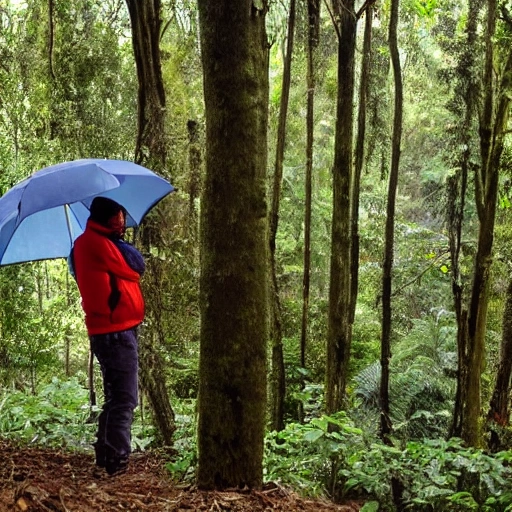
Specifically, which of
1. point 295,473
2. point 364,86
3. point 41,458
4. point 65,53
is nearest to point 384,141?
point 364,86

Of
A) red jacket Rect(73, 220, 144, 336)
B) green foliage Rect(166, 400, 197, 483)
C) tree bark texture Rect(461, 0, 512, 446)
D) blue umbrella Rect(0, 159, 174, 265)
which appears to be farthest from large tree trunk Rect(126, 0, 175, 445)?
tree bark texture Rect(461, 0, 512, 446)

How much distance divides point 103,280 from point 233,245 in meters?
1.22

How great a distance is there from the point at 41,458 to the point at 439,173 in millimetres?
9170

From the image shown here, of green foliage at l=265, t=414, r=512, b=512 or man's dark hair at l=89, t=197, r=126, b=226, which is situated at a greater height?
man's dark hair at l=89, t=197, r=126, b=226

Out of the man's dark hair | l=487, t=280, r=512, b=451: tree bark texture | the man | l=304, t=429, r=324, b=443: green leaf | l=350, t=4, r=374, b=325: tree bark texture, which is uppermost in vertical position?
l=350, t=4, r=374, b=325: tree bark texture

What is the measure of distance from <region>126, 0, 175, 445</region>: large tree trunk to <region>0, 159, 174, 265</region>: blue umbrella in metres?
0.61

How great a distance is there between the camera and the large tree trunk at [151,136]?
15.1 feet

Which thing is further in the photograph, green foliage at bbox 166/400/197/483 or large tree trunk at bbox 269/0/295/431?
→ large tree trunk at bbox 269/0/295/431

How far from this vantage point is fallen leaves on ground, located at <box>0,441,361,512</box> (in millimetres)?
2418

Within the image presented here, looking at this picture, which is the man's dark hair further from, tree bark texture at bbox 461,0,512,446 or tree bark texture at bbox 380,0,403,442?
tree bark texture at bbox 461,0,512,446

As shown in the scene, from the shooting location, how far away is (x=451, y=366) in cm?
899

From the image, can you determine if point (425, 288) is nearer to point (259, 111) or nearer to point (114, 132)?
point (114, 132)

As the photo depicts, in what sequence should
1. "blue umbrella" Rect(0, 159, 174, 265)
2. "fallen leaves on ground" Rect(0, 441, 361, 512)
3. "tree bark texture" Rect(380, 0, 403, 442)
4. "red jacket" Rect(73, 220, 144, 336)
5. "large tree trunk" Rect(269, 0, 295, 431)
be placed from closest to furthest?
"fallen leaves on ground" Rect(0, 441, 361, 512)
"blue umbrella" Rect(0, 159, 174, 265)
"red jacket" Rect(73, 220, 144, 336)
"tree bark texture" Rect(380, 0, 403, 442)
"large tree trunk" Rect(269, 0, 295, 431)

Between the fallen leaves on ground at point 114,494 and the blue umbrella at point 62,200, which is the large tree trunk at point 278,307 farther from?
the fallen leaves on ground at point 114,494
